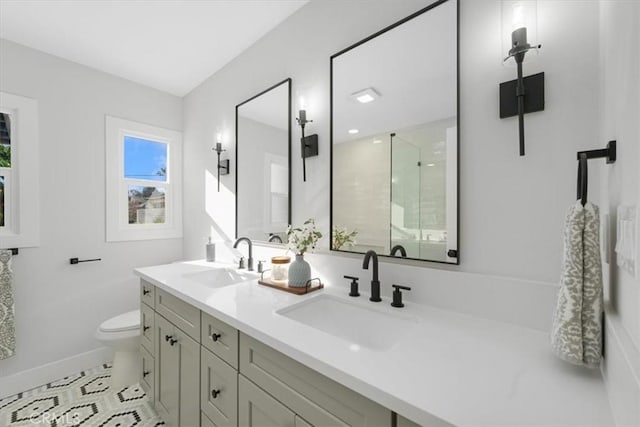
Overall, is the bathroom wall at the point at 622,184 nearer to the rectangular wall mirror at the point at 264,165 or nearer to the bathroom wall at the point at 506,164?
the bathroom wall at the point at 506,164

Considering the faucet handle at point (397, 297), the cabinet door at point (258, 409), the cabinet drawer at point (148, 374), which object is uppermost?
the faucet handle at point (397, 297)

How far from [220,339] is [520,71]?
1491 millimetres

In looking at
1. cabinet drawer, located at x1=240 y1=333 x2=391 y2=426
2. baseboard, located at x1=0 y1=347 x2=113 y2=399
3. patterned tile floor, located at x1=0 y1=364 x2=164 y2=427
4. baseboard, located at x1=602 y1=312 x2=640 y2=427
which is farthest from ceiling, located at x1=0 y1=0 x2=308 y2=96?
patterned tile floor, located at x1=0 y1=364 x2=164 y2=427

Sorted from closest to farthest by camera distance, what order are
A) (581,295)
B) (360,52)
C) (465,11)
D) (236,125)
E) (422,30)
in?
1. (581,295)
2. (465,11)
3. (422,30)
4. (360,52)
5. (236,125)

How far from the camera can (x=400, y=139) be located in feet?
4.13

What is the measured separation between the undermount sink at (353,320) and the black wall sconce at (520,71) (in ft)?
2.51

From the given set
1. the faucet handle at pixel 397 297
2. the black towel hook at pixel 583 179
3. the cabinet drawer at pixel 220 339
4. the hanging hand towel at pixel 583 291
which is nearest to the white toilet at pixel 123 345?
the cabinet drawer at pixel 220 339

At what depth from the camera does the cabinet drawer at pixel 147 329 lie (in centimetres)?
176

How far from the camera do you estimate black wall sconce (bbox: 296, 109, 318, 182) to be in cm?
162

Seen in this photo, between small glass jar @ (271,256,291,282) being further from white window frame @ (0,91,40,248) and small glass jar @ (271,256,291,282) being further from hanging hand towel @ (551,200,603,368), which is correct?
white window frame @ (0,91,40,248)

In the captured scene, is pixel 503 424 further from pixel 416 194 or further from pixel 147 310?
pixel 147 310

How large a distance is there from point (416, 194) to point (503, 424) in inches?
33.5

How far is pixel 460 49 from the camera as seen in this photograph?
1.10 m

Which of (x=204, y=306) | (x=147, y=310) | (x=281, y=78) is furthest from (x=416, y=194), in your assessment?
(x=147, y=310)
